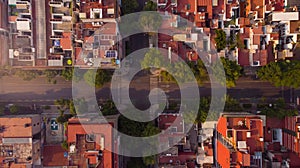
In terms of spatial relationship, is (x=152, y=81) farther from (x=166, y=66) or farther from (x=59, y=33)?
(x=59, y=33)

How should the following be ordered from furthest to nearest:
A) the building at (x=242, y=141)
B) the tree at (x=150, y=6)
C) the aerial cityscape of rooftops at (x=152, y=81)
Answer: the tree at (x=150, y=6) < the aerial cityscape of rooftops at (x=152, y=81) < the building at (x=242, y=141)

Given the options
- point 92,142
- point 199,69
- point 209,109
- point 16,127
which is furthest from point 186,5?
point 16,127

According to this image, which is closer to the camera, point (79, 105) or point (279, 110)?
point (279, 110)

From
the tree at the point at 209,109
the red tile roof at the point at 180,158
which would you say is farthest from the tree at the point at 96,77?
the red tile roof at the point at 180,158

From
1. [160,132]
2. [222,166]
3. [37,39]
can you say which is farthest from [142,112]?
[37,39]

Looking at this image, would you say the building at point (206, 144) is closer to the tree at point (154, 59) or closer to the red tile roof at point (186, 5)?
the tree at point (154, 59)

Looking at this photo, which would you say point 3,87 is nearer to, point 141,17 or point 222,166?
point 141,17
